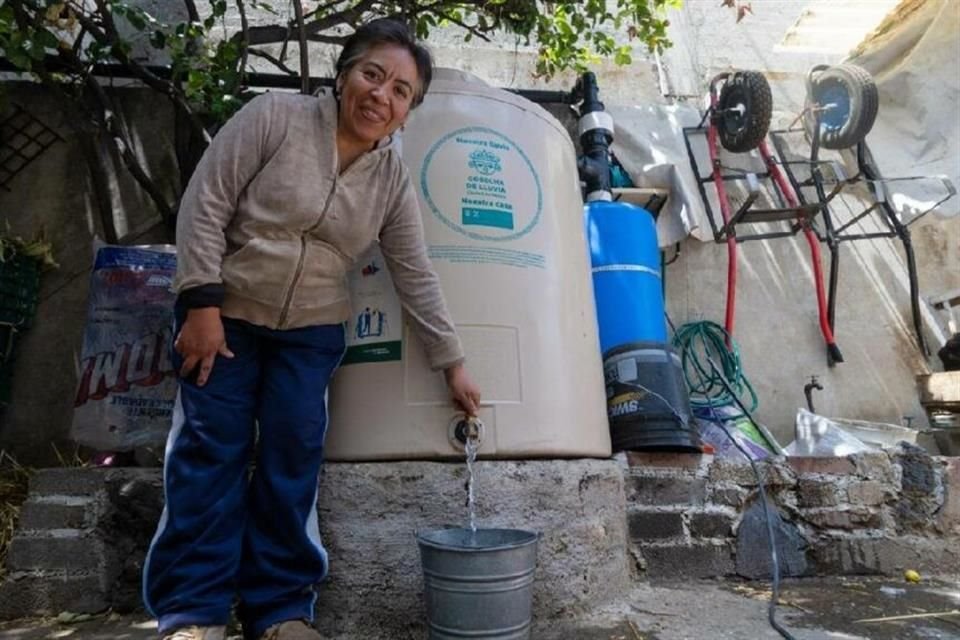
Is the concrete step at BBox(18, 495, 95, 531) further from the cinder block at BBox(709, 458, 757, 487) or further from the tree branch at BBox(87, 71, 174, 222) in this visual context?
the cinder block at BBox(709, 458, 757, 487)

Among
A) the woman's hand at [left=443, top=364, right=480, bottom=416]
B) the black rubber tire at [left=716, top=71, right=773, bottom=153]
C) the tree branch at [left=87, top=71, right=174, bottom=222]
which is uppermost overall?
the black rubber tire at [left=716, top=71, right=773, bottom=153]

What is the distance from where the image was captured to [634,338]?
2.18m

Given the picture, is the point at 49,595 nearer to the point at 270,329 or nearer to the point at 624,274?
the point at 270,329

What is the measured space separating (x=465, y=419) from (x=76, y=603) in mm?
1198

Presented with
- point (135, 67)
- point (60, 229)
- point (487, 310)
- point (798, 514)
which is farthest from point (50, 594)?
point (798, 514)

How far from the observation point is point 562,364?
5.77 ft

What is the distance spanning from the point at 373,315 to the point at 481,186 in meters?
0.49

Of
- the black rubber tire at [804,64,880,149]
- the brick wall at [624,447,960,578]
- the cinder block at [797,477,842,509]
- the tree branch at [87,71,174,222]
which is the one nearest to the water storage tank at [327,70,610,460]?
the brick wall at [624,447,960,578]

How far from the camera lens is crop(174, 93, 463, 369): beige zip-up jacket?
4.43ft

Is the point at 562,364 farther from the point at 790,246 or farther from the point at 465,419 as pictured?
the point at 790,246

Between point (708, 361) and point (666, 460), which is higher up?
point (708, 361)

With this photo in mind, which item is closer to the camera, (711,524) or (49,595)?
(49,595)

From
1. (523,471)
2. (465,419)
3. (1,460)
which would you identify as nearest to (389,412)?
(465,419)

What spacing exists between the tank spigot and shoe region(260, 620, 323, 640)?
540 mm
